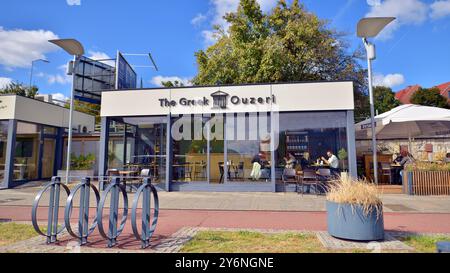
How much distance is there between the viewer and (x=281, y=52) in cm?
1684

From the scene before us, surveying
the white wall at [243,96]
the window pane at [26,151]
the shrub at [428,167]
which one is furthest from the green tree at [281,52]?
the window pane at [26,151]

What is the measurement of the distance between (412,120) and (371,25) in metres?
3.68

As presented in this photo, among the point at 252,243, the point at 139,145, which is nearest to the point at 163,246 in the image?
the point at 252,243

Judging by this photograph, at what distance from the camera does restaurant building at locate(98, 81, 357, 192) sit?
11.1m

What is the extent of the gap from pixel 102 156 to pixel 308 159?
8.38m

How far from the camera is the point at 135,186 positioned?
39.0 ft

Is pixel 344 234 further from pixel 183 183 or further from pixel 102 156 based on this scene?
pixel 102 156

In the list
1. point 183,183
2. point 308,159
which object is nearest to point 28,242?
point 183,183

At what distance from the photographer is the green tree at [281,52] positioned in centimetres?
1739

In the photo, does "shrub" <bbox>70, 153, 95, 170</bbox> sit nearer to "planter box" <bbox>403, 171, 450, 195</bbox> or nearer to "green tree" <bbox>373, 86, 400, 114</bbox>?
"planter box" <bbox>403, 171, 450, 195</bbox>

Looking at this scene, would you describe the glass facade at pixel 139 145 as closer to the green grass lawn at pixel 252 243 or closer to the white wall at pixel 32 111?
the white wall at pixel 32 111

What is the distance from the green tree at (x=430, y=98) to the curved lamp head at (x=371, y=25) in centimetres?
3479

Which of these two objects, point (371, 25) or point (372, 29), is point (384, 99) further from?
point (371, 25)
